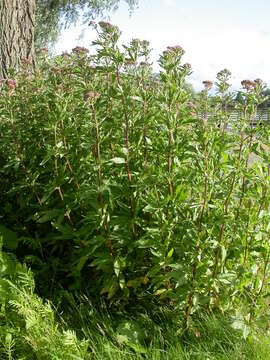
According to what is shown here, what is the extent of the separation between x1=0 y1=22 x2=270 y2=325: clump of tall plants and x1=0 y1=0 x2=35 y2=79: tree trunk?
2.25m

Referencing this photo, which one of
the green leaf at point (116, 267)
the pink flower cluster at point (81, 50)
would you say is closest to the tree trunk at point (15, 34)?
the pink flower cluster at point (81, 50)

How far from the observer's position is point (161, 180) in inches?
101

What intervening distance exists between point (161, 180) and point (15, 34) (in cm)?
362

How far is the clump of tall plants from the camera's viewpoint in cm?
246

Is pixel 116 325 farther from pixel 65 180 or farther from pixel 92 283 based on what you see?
pixel 65 180

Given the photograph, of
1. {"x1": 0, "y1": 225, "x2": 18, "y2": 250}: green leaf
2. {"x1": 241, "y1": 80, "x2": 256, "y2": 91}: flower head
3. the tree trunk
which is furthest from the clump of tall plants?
the tree trunk

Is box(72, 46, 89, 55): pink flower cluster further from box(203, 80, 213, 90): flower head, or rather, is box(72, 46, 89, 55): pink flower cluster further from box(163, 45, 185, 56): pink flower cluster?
box(203, 80, 213, 90): flower head

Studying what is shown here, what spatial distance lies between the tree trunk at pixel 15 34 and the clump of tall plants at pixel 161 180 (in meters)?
2.25

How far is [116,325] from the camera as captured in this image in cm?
280

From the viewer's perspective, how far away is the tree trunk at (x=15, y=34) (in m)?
5.14

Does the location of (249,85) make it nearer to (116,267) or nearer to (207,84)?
(207,84)

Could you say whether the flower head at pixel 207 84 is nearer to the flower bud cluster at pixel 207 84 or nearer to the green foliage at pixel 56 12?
the flower bud cluster at pixel 207 84

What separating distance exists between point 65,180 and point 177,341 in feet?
4.23

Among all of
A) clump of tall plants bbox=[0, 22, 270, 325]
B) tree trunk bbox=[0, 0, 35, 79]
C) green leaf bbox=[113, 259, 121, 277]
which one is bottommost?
green leaf bbox=[113, 259, 121, 277]
